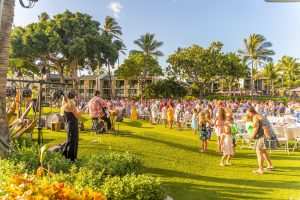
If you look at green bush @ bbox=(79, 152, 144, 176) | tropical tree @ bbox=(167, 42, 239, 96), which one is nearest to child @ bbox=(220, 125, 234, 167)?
green bush @ bbox=(79, 152, 144, 176)

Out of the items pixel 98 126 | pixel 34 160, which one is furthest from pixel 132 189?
pixel 98 126

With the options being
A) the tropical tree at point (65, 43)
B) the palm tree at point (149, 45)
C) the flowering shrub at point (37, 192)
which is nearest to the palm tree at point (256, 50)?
the palm tree at point (149, 45)

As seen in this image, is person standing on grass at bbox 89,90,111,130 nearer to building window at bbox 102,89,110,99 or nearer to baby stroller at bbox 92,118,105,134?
baby stroller at bbox 92,118,105,134

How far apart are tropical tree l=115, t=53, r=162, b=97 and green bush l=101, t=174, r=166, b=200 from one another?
35120mm

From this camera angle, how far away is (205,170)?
7.25 meters

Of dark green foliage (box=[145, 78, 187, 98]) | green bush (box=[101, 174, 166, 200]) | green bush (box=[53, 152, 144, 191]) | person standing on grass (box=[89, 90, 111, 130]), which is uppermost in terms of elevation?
dark green foliage (box=[145, 78, 187, 98])

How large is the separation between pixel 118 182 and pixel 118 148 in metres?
5.24

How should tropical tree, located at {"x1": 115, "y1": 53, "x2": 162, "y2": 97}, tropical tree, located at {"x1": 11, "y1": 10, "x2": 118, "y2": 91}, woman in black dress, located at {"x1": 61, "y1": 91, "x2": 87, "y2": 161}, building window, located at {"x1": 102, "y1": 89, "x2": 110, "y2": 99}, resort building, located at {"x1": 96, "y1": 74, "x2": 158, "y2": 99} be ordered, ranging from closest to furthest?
woman in black dress, located at {"x1": 61, "y1": 91, "x2": 87, "y2": 161} < tropical tree, located at {"x1": 11, "y1": 10, "x2": 118, "y2": 91} < tropical tree, located at {"x1": 115, "y1": 53, "x2": 162, "y2": 97} < building window, located at {"x1": 102, "y1": 89, "x2": 110, "y2": 99} < resort building, located at {"x1": 96, "y1": 74, "x2": 158, "y2": 99}

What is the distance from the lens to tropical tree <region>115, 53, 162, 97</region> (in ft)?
130

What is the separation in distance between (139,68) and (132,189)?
36.9 m

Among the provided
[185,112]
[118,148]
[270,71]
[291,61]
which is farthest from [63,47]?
[291,61]

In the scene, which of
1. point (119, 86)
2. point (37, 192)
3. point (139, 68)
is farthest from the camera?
point (119, 86)

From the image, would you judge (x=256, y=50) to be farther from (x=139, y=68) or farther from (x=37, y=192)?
(x=37, y=192)

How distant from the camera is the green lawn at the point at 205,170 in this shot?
557cm
